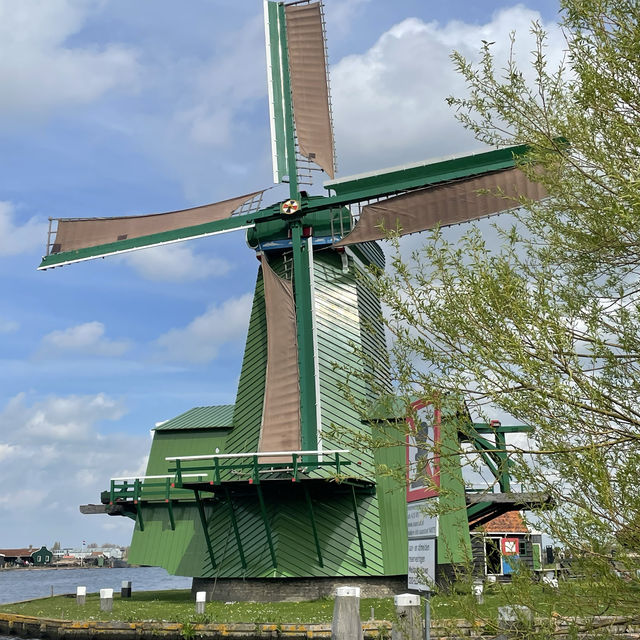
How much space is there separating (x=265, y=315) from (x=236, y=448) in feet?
12.9

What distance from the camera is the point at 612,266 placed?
23.0 ft

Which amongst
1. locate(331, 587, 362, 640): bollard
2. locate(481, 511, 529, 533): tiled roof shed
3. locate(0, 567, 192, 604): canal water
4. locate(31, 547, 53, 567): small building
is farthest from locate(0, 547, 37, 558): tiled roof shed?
locate(331, 587, 362, 640): bollard

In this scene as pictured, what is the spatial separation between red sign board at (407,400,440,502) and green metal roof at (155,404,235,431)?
1929cm

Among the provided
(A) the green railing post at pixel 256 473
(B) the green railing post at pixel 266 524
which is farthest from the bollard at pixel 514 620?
(B) the green railing post at pixel 266 524

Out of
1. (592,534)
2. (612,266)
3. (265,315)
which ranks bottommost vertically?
(592,534)

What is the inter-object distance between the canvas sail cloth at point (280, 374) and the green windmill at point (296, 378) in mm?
38

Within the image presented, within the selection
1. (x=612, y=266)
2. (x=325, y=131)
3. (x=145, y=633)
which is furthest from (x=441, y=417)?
(x=325, y=131)

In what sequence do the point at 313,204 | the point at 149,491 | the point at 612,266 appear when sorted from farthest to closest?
the point at 149,491, the point at 313,204, the point at 612,266

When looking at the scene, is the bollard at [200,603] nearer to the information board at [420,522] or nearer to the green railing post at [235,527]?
the green railing post at [235,527]

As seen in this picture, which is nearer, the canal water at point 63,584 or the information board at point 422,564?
the information board at point 422,564

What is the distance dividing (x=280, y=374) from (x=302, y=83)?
→ 9582 millimetres

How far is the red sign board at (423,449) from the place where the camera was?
20.5 ft

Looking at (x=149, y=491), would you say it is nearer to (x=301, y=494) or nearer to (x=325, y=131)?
(x=301, y=494)

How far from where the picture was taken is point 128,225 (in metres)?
25.5
